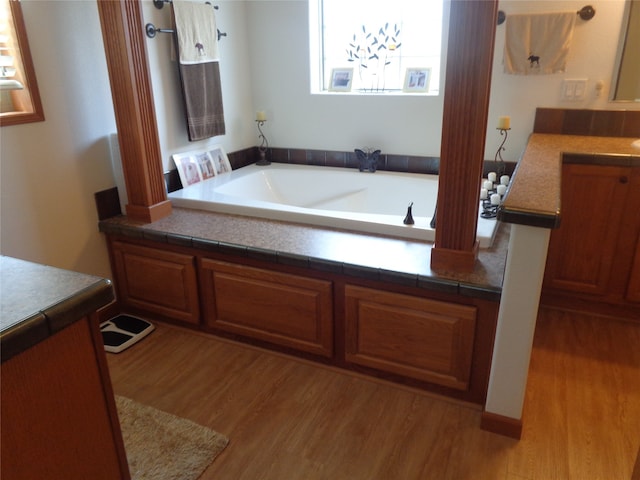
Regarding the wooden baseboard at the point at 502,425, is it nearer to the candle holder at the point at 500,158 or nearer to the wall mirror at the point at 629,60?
the candle holder at the point at 500,158

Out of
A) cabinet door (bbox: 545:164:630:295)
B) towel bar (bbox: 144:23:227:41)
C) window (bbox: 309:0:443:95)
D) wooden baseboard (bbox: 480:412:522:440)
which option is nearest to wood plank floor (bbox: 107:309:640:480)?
wooden baseboard (bbox: 480:412:522:440)

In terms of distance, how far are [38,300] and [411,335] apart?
1.40 metres

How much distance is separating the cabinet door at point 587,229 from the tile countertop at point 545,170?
0.10 metres

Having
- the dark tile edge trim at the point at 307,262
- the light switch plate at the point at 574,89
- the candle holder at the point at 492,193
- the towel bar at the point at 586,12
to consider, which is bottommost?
the dark tile edge trim at the point at 307,262

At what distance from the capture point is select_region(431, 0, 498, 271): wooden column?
62.8 inches

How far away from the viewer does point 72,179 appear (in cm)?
239

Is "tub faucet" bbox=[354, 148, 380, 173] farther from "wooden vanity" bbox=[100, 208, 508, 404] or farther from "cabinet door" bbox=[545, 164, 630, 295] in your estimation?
"cabinet door" bbox=[545, 164, 630, 295]

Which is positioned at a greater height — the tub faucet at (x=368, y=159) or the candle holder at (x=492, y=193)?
the tub faucet at (x=368, y=159)

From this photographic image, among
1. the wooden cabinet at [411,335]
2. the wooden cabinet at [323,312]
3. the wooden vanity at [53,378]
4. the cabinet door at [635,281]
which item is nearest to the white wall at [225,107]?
the wooden cabinet at [323,312]

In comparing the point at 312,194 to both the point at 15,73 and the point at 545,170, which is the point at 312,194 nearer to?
the point at 545,170

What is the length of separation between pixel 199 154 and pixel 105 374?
2.30 m

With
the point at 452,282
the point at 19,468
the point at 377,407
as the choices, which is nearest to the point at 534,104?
the point at 452,282

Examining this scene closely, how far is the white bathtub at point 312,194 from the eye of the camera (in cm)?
254

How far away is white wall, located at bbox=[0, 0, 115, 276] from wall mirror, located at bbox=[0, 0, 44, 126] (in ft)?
0.13
